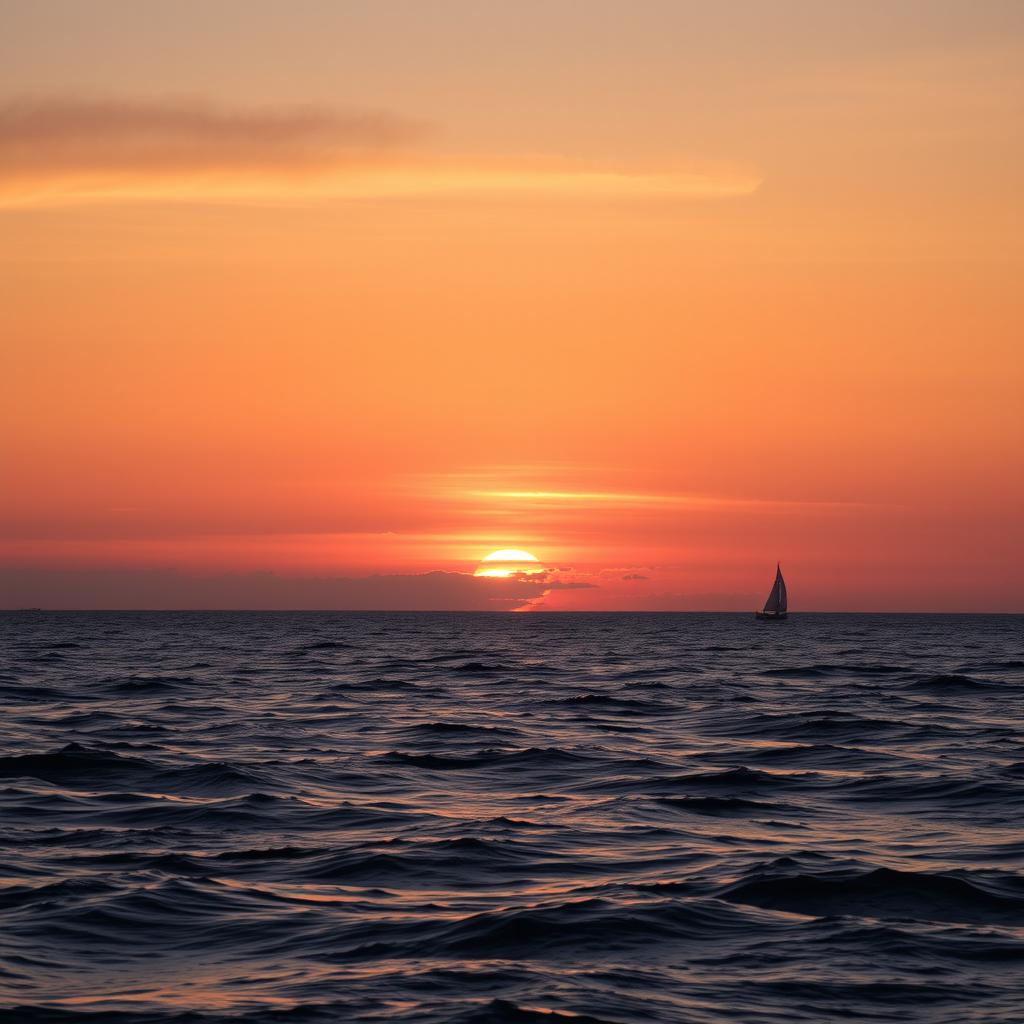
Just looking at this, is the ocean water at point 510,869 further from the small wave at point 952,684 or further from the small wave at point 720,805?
the small wave at point 952,684

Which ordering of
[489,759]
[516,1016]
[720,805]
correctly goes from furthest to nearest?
[489,759] < [720,805] < [516,1016]

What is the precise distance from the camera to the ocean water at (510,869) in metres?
12.1

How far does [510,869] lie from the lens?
1755 centimetres

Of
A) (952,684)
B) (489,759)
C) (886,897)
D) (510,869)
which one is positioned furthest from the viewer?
(952,684)

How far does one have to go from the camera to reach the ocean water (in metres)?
12.1

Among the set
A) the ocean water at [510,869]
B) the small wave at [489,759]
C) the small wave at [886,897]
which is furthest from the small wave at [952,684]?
the small wave at [886,897]

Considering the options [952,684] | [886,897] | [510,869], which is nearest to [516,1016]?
[510,869]

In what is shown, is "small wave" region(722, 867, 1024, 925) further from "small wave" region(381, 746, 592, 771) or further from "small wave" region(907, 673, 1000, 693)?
"small wave" region(907, 673, 1000, 693)

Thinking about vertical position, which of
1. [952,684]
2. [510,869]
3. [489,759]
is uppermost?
[510,869]

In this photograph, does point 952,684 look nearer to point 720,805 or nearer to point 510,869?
point 720,805

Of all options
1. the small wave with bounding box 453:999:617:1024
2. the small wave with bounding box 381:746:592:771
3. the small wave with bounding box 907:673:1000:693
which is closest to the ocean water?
the small wave with bounding box 453:999:617:1024

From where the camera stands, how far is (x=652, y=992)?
12.2 m

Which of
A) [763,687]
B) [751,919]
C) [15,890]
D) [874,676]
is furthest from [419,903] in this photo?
[874,676]

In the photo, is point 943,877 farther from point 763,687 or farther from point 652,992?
point 763,687
